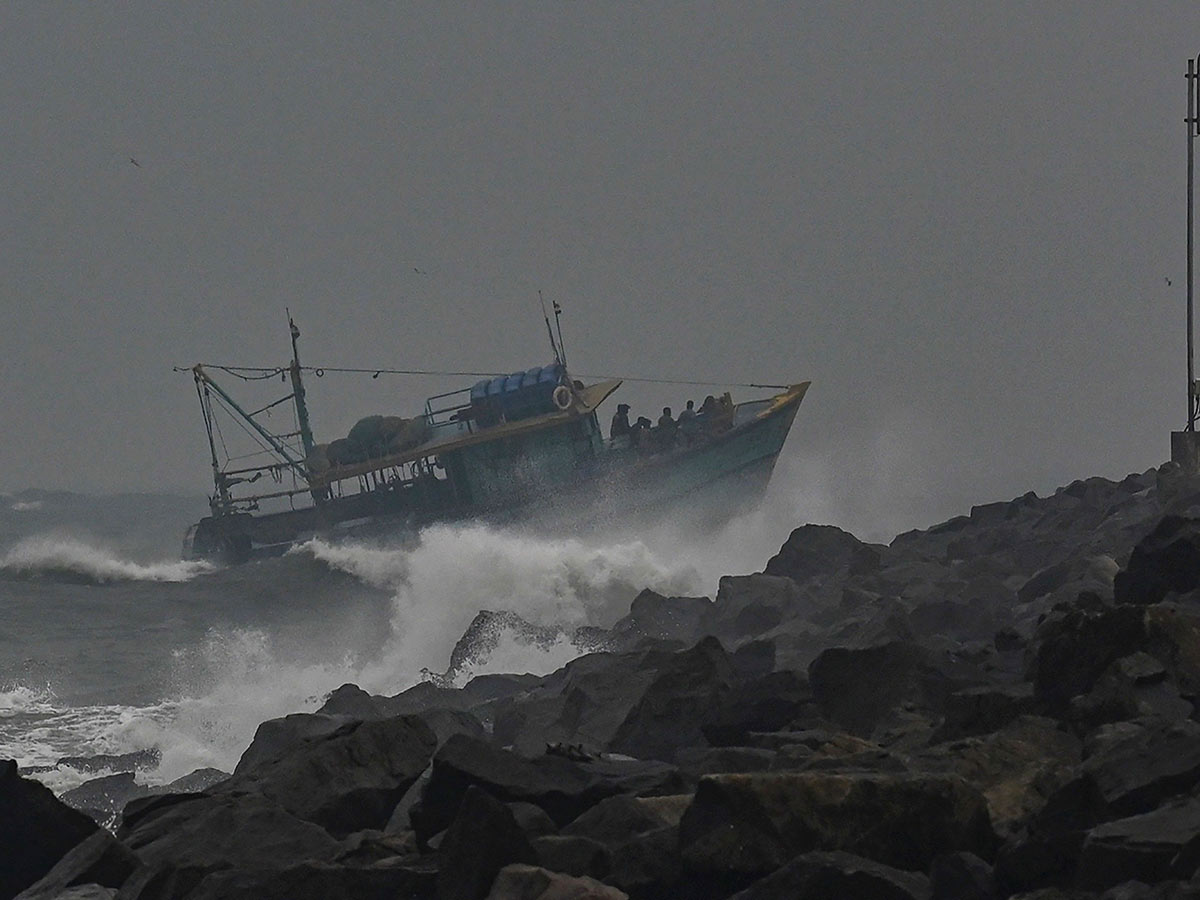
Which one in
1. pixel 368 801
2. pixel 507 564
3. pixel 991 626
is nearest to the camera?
pixel 368 801

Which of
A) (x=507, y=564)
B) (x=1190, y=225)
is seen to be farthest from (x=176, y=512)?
(x=1190, y=225)

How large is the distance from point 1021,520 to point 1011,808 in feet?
72.3

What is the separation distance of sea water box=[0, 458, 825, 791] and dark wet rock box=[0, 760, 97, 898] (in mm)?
10203

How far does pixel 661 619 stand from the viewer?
81.0 ft

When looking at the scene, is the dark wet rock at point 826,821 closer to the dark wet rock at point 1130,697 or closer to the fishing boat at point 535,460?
the dark wet rock at point 1130,697

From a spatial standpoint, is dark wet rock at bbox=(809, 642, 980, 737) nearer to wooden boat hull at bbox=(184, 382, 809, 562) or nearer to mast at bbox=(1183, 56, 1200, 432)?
mast at bbox=(1183, 56, 1200, 432)

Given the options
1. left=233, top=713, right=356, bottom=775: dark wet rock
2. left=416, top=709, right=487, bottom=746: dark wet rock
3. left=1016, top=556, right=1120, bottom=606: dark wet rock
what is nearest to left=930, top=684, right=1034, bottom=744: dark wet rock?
left=416, top=709, right=487, bottom=746: dark wet rock

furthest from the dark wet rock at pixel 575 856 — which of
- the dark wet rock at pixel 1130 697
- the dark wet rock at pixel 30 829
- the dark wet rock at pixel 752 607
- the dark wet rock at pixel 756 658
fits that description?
the dark wet rock at pixel 752 607

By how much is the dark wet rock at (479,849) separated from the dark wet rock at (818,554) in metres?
17.4

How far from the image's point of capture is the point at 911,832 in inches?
300

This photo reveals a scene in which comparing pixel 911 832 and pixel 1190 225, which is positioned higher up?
pixel 1190 225

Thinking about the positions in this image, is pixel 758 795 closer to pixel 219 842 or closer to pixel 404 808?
pixel 404 808

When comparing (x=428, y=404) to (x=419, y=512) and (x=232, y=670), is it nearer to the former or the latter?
(x=419, y=512)

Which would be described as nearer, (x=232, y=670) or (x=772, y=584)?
(x=772, y=584)
